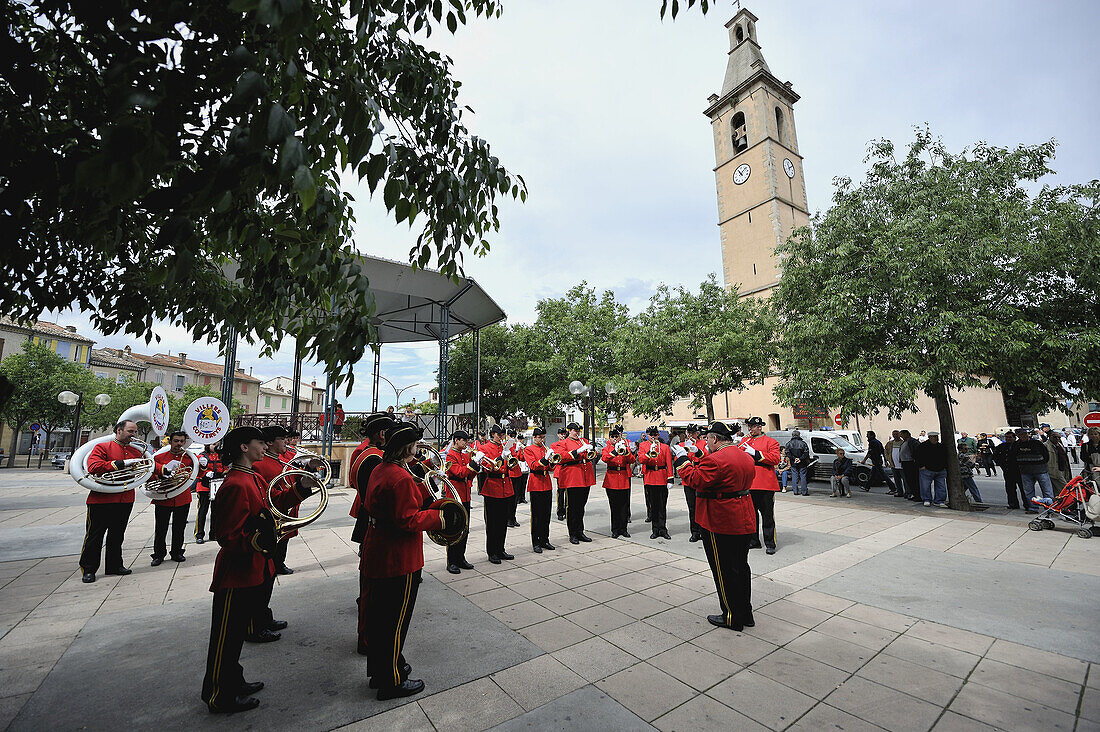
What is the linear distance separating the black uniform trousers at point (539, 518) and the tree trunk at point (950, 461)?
1007 cm

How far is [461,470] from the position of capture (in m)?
8.07

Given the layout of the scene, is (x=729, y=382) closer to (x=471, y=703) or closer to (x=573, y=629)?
(x=573, y=629)

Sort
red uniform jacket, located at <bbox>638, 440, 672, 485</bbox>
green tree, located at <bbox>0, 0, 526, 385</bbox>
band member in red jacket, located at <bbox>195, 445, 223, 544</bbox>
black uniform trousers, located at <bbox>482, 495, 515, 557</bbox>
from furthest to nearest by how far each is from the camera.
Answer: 1. red uniform jacket, located at <bbox>638, 440, 672, 485</bbox>
2. band member in red jacket, located at <bbox>195, 445, 223, 544</bbox>
3. black uniform trousers, located at <bbox>482, 495, 515, 557</bbox>
4. green tree, located at <bbox>0, 0, 526, 385</bbox>

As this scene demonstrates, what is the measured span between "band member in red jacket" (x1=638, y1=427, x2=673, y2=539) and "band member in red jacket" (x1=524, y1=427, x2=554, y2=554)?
211 cm

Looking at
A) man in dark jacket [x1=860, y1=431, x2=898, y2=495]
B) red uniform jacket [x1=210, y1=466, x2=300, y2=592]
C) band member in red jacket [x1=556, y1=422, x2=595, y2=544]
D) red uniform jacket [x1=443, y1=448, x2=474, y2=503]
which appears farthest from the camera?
man in dark jacket [x1=860, y1=431, x2=898, y2=495]

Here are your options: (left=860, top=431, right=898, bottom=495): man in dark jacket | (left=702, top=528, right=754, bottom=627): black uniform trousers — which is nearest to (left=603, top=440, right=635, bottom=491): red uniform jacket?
(left=702, top=528, right=754, bottom=627): black uniform trousers

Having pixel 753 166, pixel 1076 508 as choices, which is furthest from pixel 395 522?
pixel 753 166

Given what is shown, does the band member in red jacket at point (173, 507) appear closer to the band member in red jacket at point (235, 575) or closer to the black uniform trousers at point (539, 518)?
the band member in red jacket at point (235, 575)

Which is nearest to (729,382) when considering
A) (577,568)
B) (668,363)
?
(668,363)

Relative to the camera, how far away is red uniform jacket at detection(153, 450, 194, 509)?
23.3ft

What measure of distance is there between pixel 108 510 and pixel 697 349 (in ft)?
61.1

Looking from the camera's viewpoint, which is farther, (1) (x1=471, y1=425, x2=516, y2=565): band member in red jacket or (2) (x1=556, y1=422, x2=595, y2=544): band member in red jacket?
(2) (x1=556, y1=422, x2=595, y2=544): band member in red jacket

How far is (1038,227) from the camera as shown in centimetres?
1125

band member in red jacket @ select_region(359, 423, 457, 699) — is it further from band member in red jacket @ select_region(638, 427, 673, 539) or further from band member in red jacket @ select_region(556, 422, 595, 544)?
band member in red jacket @ select_region(638, 427, 673, 539)
